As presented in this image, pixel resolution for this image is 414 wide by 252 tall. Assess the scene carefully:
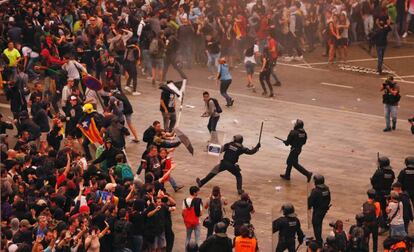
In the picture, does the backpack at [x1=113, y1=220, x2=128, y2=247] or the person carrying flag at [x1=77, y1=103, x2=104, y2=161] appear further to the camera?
the person carrying flag at [x1=77, y1=103, x2=104, y2=161]

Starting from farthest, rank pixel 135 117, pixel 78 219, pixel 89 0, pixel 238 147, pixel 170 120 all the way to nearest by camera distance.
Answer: pixel 89 0 → pixel 135 117 → pixel 170 120 → pixel 238 147 → pixel 78 219

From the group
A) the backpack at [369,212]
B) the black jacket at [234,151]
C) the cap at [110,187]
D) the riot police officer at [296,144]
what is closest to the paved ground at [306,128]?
the riot police officer at [296,144]

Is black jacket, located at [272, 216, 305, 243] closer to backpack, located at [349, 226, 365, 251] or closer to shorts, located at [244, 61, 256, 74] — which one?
backpack, located at [349, 226, 365, 251]

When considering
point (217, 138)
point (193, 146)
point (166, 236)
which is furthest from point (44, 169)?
point (193, 146)

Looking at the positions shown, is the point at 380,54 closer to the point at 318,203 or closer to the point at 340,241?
the point at 318,203

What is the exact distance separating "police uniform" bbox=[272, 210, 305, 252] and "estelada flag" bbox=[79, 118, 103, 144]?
6.89 m

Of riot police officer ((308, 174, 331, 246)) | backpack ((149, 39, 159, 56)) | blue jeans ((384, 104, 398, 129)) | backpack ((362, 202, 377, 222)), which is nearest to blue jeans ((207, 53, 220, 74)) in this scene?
backpack ((149, 39, 159, 56))

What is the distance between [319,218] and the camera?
2491 cm

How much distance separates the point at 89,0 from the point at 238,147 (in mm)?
14334

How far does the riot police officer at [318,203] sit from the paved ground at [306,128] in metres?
1.00

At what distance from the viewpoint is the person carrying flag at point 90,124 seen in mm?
29094

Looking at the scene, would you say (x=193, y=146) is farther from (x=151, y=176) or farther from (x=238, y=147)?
(x=151, y=176)

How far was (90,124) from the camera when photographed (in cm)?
2917

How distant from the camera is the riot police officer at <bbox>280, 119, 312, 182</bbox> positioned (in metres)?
28.4
